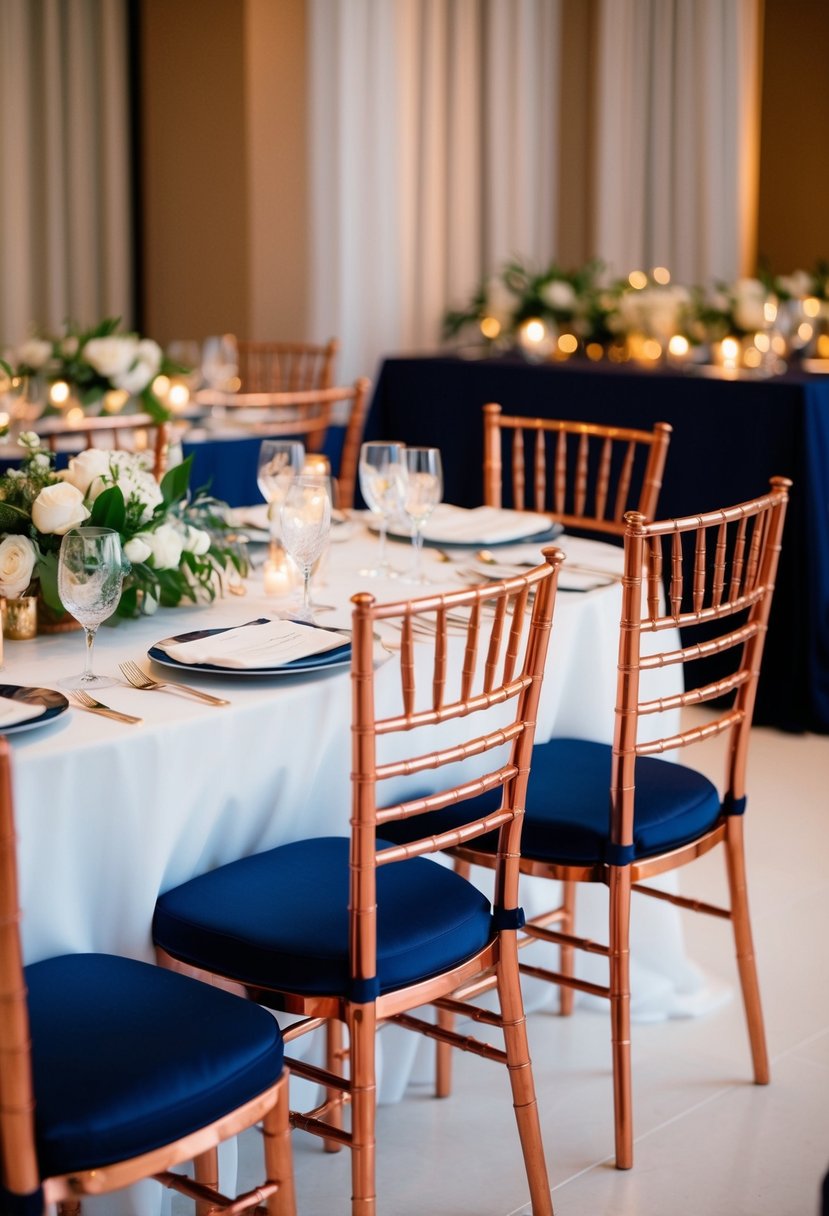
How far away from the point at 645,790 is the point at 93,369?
2.56 meters

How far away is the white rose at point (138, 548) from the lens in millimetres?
2102

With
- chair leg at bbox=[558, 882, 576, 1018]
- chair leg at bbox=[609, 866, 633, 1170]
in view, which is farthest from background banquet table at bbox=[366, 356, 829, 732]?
chair leg at bbox=[609, 866, 633, 1170]

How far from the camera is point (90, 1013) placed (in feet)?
5.22

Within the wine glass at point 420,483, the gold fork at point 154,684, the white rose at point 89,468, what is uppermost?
the white rose at point 89,468

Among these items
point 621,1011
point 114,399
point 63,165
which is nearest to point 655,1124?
point 621,1011

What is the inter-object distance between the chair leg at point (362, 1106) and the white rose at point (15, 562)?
2.41 feet

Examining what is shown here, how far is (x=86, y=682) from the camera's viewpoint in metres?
1.92

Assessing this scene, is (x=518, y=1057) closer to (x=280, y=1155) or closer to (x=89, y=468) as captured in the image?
(x=280, y=1155)

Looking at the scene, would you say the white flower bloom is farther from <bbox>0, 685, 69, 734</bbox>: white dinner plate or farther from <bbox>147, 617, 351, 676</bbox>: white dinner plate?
<bbox>0, 685, 69, 734</bbox>: white dinner plate

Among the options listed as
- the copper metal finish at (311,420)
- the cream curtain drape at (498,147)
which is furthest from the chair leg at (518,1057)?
the cream curtain drape at (498,147)

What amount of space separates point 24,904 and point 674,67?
6.82 metres

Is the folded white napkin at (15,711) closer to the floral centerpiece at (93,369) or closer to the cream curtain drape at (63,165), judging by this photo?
the floral centerpiece at (93,369)

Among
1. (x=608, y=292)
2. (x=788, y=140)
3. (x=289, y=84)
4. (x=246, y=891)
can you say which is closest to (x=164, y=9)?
(x=289, y=84)

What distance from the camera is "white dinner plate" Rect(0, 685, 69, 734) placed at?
169 cm
